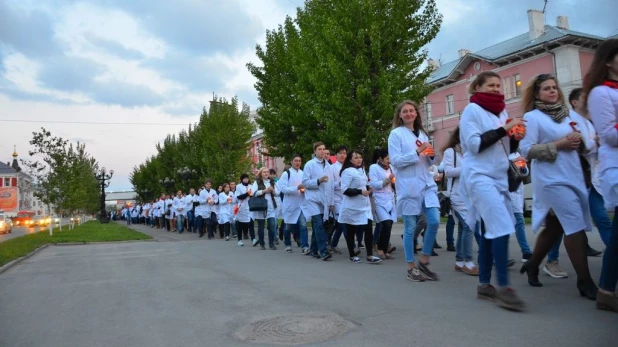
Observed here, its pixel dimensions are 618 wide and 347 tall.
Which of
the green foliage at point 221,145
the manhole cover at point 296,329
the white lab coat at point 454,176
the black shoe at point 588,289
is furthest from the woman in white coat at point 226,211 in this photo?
the green foliage at point 221,145

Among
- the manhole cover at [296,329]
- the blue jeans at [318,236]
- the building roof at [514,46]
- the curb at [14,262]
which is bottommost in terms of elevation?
the manhole cover at [296,329]

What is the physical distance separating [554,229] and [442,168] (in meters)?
3.25

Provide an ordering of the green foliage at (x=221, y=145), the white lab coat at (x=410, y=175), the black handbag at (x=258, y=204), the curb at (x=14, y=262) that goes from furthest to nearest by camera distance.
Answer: the green foliage at (x=221, y=145), the black handbag at (x=258, y=204), the curb at (x=14, y=262), the white lab coat at (x=410, y=175)

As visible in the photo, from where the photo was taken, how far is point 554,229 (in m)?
5.23

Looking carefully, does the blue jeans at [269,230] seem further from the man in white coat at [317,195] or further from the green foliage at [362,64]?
the green foliage at [362,64]

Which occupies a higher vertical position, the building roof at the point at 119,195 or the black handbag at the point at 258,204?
the building roof at the point at 119,195

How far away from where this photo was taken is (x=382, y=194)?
9.23 meters

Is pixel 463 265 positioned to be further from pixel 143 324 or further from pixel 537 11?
pixel 537 11

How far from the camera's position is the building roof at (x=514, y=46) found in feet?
114

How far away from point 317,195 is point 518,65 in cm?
3407

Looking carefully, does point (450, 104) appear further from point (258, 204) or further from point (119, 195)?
point (119, 195)

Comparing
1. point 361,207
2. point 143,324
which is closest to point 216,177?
point 361,207

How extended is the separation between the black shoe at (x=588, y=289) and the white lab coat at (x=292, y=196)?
6597 millimetres

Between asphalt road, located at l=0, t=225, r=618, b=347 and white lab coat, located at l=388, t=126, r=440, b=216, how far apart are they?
98 cm
